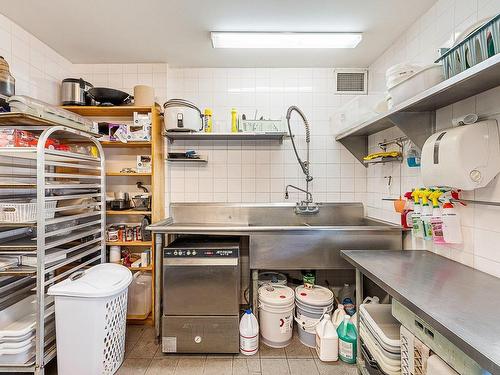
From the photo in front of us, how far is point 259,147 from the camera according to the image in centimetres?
254

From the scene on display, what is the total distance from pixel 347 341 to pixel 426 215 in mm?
1001

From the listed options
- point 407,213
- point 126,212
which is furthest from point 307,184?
point 126,212

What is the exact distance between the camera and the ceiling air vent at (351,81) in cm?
250

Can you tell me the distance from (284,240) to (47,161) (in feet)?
5.45

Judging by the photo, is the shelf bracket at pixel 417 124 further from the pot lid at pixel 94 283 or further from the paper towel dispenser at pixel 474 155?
the pot lid at pixel 94 283

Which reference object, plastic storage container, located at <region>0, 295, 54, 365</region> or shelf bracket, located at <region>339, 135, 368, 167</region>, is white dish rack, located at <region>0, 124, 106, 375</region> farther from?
shelf bracket, located at <region>339, 135, 368, 167</region>

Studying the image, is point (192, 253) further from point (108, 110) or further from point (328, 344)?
point (108, 110)

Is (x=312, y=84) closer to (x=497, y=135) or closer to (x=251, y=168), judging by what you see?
(x=251, y=168)

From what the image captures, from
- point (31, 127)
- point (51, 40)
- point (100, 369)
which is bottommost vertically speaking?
point (100, 369)

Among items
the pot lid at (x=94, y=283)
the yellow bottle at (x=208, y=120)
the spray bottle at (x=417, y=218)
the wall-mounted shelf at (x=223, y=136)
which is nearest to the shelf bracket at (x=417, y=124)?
the spray bottle at (x=417, y=218)

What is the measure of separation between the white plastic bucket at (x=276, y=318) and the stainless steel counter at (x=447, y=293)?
2.25 feet

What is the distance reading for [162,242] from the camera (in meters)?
1.94

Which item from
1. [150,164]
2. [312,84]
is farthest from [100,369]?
[312,84]

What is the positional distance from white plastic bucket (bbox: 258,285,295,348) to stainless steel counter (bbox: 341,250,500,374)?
0.69 metres
